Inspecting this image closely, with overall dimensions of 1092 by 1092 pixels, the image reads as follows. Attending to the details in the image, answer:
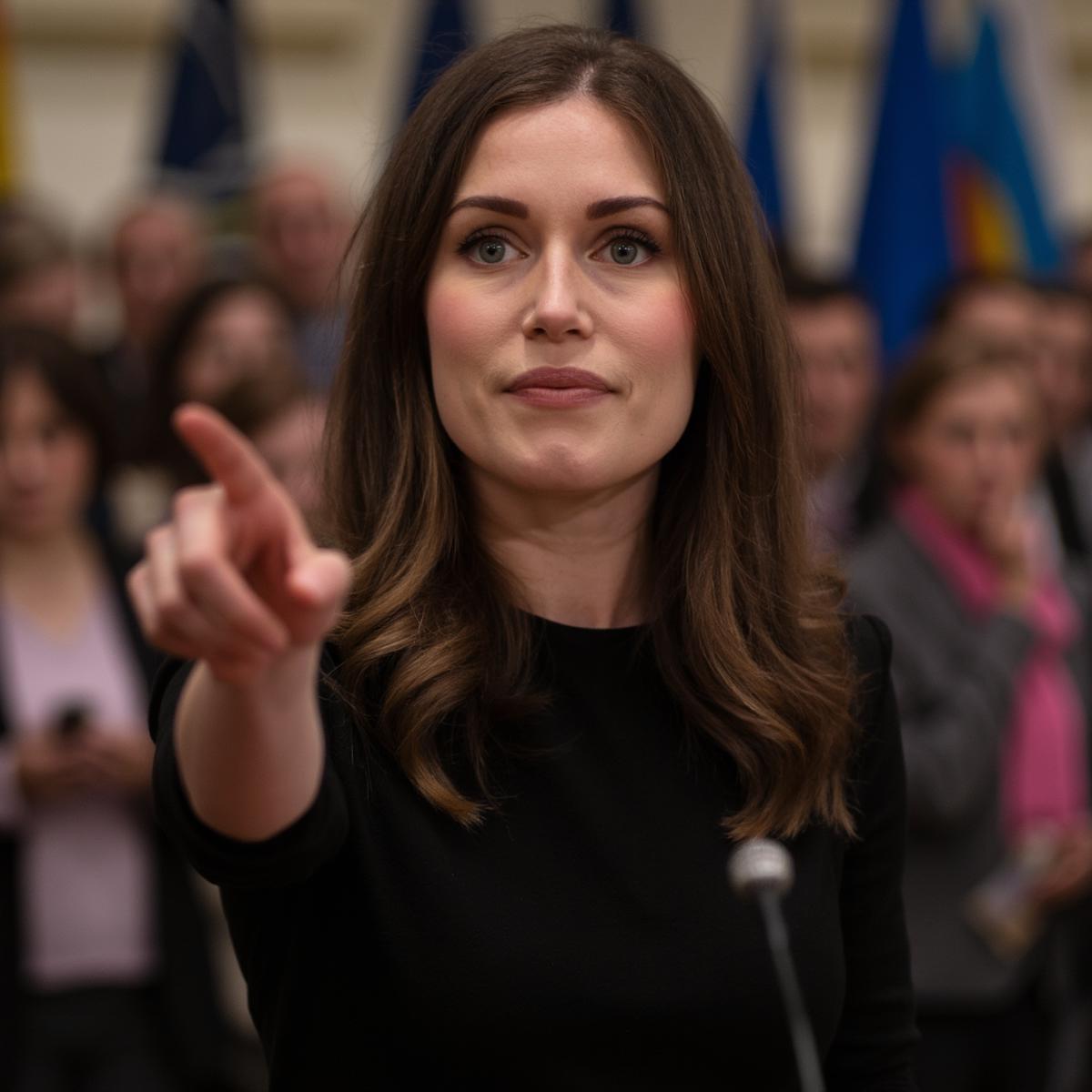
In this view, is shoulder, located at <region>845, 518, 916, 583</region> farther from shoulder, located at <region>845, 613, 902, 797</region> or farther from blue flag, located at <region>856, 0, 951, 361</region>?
blue flag, located at <region>856, 0, 951, 361</region>

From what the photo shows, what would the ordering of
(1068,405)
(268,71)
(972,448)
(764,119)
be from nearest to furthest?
(972,448) → (1068,405) → (764,119) → (268,71)

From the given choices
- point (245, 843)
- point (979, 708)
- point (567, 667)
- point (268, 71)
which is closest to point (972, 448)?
point (979, 708)

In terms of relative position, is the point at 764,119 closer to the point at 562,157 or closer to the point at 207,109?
the point at 207,109

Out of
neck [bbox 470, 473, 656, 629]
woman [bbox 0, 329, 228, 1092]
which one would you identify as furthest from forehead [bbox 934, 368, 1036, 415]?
neck [bbox 470, 473, 656, 629]

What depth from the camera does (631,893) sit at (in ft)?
5.55

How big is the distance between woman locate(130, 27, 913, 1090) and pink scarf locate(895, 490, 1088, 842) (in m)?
1.82

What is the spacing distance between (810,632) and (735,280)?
0.34m

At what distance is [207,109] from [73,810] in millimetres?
3256

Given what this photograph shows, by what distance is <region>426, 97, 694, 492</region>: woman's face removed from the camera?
1.74m

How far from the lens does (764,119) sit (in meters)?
6.34

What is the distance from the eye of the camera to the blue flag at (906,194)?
5961 mm

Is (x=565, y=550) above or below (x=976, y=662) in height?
above

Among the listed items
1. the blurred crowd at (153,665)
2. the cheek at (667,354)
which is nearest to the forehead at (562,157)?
the cheek at (667,354)

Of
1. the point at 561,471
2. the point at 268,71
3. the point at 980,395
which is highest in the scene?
the point at 561,471
